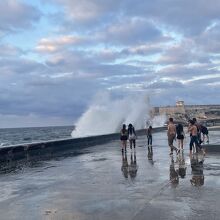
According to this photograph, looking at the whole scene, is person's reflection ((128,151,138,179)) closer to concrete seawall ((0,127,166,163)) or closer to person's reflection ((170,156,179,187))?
person's reflection ((170,156,179,187))

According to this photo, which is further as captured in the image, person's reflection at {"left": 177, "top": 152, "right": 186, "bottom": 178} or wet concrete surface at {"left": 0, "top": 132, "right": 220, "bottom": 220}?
person's reflection at {"left": 177, "top": 152, "right": 186, "bottom": 178}

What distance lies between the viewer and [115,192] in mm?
9531

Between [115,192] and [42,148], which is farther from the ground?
[42,148]

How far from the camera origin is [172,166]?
1421 centimetres

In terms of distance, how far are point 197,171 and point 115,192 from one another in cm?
386

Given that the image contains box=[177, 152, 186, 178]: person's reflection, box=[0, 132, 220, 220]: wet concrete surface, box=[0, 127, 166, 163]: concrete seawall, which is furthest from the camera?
box=[0, 127, 166, 163]: concrete seawall

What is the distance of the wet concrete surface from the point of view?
24.7ft

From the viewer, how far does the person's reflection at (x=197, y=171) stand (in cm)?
1047

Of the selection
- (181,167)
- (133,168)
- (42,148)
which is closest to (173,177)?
(181,167)

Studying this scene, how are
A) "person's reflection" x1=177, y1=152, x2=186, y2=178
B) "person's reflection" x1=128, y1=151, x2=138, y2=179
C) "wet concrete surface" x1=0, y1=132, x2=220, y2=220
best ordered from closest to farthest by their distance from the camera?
"wet concrete surface" x1=0, y1=132, x2=220, y2=220
"person's reflection" x1=177, y1=152, x2=186, y2=178
"person's reflection" x1=128, y1=151, x2=138, y2=179

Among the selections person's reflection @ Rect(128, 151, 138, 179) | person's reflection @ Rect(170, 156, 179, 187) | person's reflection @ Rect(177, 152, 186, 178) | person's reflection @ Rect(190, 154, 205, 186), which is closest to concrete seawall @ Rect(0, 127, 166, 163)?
person's reflection @ Rect(128, 151, 138, 179)

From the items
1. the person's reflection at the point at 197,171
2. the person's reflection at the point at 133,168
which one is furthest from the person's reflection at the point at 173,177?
the person's reflection at the point at 133,168

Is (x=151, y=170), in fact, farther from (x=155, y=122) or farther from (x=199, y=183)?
(x=155, y=122)

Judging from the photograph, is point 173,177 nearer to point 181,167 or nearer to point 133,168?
point 181,167
